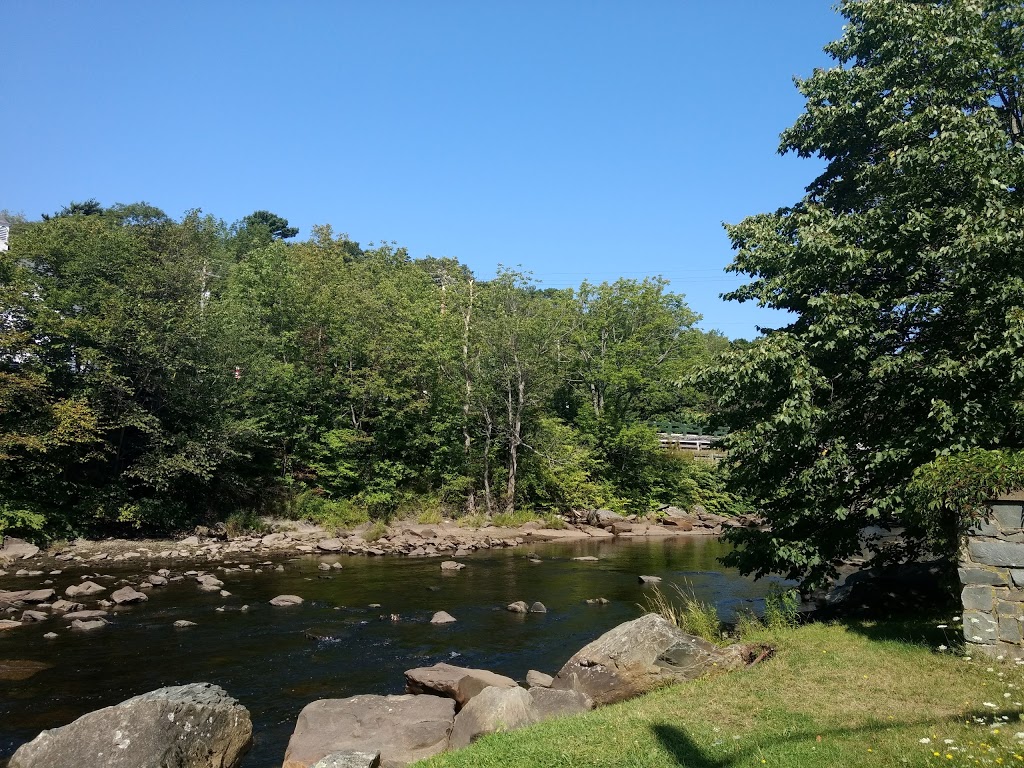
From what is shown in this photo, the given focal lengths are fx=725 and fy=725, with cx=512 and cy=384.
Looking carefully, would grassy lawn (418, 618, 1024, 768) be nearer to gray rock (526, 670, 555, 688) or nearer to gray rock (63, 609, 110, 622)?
gray rock (526, 670, 555, 688)

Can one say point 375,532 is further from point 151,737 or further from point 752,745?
point 752,745

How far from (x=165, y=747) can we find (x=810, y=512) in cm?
1060

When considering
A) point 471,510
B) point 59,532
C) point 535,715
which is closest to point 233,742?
point 535,715

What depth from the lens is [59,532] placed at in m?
27.5

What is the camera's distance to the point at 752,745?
6.96 metres

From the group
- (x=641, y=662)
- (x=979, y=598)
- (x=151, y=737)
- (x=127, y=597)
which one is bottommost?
(x=127, y=597)

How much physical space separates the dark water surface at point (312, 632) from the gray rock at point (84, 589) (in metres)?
1.05

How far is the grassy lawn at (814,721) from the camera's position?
21.3 feet

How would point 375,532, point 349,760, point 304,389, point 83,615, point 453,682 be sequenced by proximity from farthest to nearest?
point 304,389 → point 375,532 → point 83,615 → point 453,682 → point 349,760

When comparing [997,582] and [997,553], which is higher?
[997,553]

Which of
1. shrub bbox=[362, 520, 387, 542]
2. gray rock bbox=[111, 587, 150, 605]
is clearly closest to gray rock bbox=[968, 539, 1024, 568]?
gray rock bbox=[111, 587, 150, 605]

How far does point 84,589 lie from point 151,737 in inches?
542

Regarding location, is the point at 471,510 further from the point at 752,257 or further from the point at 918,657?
the point at 918,657

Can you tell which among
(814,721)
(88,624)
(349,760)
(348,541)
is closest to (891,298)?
(814,721)
